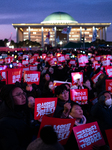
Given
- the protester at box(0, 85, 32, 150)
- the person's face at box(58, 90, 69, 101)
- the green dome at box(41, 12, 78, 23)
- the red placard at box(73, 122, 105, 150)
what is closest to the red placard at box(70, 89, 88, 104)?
the person's face at box(58, 90, 69, 101)

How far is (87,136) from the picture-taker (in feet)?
9.03

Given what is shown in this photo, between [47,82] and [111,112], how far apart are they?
108 inches

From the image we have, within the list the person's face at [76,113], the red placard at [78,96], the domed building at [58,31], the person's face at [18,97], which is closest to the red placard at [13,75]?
the red placard at [78,96]

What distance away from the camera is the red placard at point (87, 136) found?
8.90ft

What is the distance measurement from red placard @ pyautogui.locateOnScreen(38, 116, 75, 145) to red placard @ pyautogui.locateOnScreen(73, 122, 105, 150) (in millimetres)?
105

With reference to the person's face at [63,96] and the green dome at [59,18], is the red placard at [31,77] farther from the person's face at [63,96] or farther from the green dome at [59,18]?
the green dome at [59,18]

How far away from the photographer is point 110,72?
8.32 m

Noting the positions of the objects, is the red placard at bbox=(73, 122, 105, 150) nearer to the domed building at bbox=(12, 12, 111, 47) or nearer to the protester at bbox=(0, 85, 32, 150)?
the protester at bbox=(0, 85, 32, 150)

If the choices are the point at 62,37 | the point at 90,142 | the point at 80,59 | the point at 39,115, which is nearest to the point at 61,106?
the point at 39,115

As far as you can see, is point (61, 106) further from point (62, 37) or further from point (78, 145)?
point (62, 37)

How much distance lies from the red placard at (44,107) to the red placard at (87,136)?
513 mm

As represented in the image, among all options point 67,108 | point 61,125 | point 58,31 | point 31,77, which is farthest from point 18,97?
point 58,31

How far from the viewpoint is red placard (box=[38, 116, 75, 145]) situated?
2.40 m

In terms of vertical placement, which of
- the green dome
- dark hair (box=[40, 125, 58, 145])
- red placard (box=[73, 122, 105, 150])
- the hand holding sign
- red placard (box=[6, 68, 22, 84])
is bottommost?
red placard (box=[73, 122, 105, 150])
